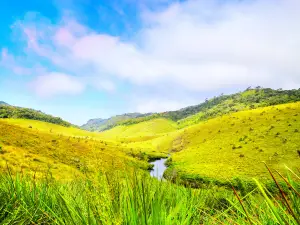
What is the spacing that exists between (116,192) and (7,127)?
4652cm

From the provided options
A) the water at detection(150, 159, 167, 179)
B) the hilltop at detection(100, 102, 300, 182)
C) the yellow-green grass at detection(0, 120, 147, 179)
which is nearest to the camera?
the water at detection(150, 159, 167, 179)

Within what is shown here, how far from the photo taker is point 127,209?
212 cm

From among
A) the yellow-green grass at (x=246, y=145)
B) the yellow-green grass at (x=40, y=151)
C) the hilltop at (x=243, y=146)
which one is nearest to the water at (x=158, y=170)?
the hilltop at (x=243, y=146)

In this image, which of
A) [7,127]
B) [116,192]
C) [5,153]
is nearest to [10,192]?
[116,192]

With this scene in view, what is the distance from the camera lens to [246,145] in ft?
177

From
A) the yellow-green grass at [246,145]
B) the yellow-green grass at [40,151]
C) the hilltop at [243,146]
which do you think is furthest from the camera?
the yellow-green grass at [246,145]

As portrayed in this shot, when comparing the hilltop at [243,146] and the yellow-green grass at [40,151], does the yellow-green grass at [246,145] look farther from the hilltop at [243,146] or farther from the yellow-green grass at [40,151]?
the yellow-green grass at [40,151]

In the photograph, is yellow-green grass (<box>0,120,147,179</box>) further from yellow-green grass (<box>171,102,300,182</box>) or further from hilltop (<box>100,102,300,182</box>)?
yellow-green grass (<box>171,102,300,182</box>)

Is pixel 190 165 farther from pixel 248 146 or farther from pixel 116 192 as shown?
pixel 116 192

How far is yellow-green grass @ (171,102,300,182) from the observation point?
42.4 m

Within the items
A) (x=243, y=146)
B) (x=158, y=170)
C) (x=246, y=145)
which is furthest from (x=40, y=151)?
(x=246, y=145)

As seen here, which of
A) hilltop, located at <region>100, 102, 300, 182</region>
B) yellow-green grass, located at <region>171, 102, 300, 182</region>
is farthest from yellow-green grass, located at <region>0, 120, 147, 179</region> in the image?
yellow-green grass, located at <region>171, 102, 300, 182</region>

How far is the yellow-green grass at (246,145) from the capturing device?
139ft

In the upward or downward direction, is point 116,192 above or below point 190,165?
above
